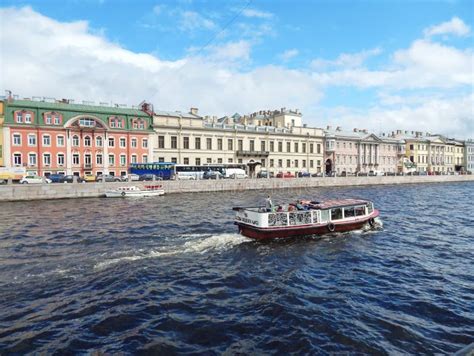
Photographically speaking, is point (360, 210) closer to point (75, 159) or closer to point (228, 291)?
point (228, 291)

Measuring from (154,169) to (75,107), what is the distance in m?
14.9

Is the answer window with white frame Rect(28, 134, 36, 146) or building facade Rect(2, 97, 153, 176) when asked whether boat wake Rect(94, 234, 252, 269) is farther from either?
window with white frame Rect(28, 134, 36, 146)

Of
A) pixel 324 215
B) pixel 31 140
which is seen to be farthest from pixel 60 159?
pixel 324 215

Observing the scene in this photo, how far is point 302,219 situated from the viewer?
1878 cm

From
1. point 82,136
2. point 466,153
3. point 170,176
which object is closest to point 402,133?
point 466,153

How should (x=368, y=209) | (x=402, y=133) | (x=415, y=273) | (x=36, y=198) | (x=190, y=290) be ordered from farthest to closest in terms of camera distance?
(x=402, y=133) < (x=36, y=198) < (x=368, y=209) < (x=415, y=273) < (x=190, y=290)

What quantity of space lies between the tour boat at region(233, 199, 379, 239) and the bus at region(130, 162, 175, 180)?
33.2 meters

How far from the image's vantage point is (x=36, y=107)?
158 feet

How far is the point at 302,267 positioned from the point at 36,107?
153 ft

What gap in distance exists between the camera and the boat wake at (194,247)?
14.3 m

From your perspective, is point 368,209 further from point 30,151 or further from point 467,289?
point 30,151

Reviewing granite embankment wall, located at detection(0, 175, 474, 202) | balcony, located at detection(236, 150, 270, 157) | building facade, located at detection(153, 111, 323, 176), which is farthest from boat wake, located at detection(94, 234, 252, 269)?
balcony, located at detection(236, 150, 270, 157)

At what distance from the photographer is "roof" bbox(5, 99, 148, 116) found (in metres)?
48.0

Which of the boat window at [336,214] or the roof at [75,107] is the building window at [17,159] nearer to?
the roof at [75,107]
